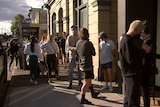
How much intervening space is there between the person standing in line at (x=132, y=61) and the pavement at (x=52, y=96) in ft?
6.20

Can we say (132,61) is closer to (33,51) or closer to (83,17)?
(33,51)

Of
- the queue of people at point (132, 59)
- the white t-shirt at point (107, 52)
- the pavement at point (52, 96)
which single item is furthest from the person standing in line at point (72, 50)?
the queue of people at point (132, 59)

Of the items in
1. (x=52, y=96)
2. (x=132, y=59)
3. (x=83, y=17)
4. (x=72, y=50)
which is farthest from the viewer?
(x=83, y=17)

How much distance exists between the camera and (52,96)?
841 centimetres

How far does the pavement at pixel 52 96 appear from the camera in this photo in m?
7.44

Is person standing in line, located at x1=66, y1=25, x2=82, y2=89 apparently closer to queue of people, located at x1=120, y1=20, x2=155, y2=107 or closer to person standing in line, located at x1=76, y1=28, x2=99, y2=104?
person standing in line, located at x1=76, y1=28, x2=99, y2=104

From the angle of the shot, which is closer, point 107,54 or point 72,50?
point 107,54

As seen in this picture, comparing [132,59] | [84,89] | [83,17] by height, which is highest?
[83,17]

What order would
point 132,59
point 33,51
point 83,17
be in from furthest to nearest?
point 83,17
point 33,51
point 132,59

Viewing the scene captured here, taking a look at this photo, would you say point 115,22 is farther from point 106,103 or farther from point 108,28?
point 106,103

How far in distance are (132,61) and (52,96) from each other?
3.84m

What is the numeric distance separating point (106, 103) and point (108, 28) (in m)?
3.59

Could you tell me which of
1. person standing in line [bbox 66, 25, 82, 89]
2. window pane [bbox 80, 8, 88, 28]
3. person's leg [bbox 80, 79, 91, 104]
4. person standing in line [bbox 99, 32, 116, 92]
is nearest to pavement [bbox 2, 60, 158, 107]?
person's leg [bbox 80, 79, 91, 104]

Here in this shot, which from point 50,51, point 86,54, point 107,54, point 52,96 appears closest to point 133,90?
point 86,54
